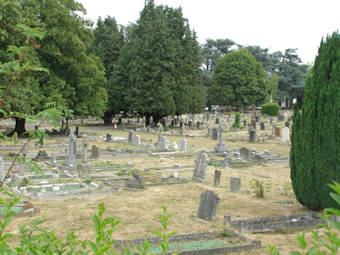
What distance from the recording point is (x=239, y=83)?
63.7m

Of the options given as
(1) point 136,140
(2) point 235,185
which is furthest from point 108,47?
(2) point 235,185

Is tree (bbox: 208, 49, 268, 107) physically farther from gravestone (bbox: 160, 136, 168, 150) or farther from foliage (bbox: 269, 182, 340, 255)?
foliage (bbox: 269, 182, 340, 255)

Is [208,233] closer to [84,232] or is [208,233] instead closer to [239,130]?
[84,232]

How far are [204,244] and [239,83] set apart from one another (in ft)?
189

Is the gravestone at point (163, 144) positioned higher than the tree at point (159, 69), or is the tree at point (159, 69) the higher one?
the tree at point (159, 69)

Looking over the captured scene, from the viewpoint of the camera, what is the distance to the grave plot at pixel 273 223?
874 cm

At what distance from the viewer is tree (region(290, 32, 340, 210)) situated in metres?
9.28

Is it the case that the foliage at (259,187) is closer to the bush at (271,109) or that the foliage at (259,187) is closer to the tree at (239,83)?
the bush at (271,109)

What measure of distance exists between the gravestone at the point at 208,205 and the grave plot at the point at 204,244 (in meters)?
1.25

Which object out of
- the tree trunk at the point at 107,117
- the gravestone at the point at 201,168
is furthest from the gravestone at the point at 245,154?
the tree trunk at the point at 107,117

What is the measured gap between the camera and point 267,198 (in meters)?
12.4

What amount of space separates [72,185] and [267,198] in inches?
260

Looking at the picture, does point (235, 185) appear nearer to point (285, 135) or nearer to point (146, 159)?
point (146, 159)

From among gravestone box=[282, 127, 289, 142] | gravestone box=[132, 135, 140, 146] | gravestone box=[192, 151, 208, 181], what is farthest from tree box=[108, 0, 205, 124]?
gravestone box=[192, 151, 208, 181]
